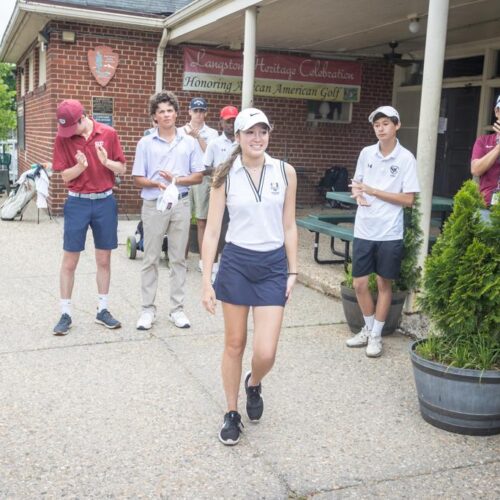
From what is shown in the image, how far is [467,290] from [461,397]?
590mm

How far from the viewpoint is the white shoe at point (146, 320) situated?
5504 millimetres

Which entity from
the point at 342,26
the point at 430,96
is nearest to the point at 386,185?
the point at 430,96

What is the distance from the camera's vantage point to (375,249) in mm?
4906

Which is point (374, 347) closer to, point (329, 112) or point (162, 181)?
point (162, 181)

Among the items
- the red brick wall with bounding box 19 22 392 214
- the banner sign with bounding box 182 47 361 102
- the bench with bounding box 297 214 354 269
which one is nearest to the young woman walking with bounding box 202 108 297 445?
the bench with bounding box 297 214 354 269

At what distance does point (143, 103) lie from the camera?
11.6 meters

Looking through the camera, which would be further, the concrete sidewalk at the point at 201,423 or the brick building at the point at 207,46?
the brick building at the point at 207,46

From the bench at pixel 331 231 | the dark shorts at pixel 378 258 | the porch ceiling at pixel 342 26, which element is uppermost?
the porch ceiling at pixel 342 26

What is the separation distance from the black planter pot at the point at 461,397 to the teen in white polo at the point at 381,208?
1.16 m

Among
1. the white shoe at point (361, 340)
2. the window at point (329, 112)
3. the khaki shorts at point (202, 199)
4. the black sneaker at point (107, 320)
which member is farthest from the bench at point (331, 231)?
the window at point (329, 112)

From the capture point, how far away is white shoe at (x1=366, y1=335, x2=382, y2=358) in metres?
4.96

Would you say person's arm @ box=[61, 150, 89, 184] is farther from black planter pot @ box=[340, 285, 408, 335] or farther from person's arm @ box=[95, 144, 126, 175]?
black planter pot @ box=[340, 285, 408, 335]

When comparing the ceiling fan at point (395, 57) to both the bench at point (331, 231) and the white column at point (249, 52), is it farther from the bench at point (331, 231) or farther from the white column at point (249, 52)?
the bench at point (331, 231)

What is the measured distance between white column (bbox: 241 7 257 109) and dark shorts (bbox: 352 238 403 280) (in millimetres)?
3706
